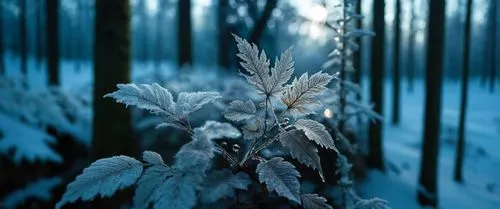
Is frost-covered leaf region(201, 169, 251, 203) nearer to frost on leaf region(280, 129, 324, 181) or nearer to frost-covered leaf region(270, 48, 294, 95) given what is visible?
frost on leaf region(280, 129, 324, 181)

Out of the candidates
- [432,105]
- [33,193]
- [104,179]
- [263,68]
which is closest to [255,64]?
[263,68]

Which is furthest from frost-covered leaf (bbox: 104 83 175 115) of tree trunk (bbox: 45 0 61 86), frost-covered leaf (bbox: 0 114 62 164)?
tree trunk (bbox: 45 0 61 86)

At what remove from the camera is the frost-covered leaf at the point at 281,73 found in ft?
4.23

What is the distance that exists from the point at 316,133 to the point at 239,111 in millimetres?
286

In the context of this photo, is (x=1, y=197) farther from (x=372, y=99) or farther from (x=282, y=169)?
(x=372, y=99)

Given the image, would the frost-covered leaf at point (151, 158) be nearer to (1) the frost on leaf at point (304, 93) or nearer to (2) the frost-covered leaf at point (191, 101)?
(2) the frost-covered leaf at point (191, 101)

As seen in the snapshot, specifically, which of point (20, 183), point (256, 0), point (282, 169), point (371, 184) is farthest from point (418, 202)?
point (20, 183)

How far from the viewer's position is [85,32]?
195 ft

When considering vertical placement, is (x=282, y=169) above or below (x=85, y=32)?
below

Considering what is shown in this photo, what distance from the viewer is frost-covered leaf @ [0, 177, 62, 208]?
516 centimetres

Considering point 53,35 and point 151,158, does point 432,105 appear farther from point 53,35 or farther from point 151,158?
point 53,35

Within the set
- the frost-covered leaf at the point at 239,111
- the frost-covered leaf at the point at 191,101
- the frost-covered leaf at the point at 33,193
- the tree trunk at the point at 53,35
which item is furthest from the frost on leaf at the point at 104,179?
the tree trunk at the point at 53,35

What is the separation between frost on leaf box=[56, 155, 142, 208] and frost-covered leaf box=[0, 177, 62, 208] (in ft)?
15.8

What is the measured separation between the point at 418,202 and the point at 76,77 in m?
31.1
